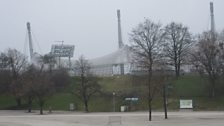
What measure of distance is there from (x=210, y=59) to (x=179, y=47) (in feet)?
45.8

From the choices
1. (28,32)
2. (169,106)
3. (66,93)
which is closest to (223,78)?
(169,106)

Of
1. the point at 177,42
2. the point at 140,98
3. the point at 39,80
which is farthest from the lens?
the point at 177,42

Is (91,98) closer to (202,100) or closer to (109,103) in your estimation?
(109,103)

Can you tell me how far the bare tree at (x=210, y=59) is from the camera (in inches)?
3622

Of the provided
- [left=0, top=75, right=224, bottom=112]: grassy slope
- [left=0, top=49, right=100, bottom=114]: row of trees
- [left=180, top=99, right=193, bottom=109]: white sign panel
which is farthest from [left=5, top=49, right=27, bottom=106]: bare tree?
[left=180, top=99, right=193, bottom=109]: white sign panel

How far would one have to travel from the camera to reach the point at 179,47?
10481 centimetres

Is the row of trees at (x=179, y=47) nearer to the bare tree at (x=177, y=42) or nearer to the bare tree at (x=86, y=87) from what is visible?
the bare tree at (x=177, y=42)

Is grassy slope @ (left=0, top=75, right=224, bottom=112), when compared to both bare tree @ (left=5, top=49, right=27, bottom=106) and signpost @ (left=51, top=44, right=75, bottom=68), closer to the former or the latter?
bare tree @ (left=5, top=49, right=27, bottom=106)

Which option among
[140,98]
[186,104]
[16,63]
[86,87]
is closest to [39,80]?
[86,87]

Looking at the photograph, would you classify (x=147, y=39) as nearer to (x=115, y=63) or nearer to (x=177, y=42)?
(x=177, y=42)

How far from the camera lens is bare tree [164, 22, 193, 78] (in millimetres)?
104625

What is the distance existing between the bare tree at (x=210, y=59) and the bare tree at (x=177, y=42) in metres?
9.52

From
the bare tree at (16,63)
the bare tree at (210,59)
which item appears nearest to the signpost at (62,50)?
the bare tree at (16,63)

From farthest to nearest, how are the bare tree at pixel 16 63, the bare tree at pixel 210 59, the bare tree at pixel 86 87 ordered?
the bare tree at pixel 16 63 → the bare tree at pixel 86 87 → the bare tree at pixel 210 59
